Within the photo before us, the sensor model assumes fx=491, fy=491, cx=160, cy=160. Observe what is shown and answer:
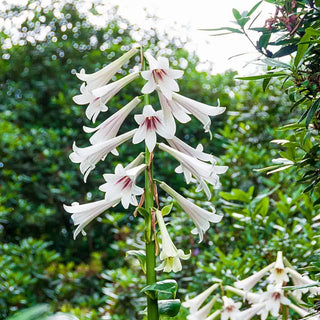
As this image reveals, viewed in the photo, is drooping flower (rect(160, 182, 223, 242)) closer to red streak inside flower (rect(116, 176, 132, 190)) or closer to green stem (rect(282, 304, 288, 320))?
red streak inside flower (rect(116, 176, 132, 190))

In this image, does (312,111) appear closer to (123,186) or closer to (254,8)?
(254,8)

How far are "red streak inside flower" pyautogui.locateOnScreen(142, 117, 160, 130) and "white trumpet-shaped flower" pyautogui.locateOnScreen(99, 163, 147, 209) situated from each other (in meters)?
0.11

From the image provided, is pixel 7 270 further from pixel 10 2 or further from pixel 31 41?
pixel 10 2

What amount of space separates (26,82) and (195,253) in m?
4.78

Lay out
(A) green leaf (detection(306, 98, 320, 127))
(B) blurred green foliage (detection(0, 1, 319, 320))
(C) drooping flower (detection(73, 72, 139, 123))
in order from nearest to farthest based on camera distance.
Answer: (A) green leaf (detection(306, 98, 320, 127)) → (C) drooping flower (detection(73, 72, 139, 123)) → (B) blurred green foliage (detection(0, 1, 319, 320))

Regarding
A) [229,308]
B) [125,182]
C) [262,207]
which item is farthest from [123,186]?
[262,207]

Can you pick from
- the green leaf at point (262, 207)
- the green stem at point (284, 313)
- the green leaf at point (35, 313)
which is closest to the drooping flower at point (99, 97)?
the green leaf at point (35, 313)

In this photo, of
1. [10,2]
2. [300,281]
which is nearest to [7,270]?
[300,281]

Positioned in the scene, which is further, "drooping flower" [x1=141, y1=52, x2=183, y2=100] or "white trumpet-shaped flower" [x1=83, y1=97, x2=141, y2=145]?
"white trumpet-shaped flower" [x1=83, y1=97, x2=141, y2=145]

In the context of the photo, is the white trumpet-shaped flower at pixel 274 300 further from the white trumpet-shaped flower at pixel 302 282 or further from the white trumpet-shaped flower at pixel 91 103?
the white trumpet-shaped flower at pixel 91 103

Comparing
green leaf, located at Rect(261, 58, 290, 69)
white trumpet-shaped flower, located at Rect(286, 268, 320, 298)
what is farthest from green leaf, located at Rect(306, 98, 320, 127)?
white trumpet-shaped flower, located at Rect(286, 268, 320, 298)

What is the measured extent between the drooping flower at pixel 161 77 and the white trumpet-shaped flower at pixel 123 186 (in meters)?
0.22

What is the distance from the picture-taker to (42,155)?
627 centimetres

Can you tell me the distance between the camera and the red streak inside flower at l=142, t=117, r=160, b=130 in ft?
4.60
